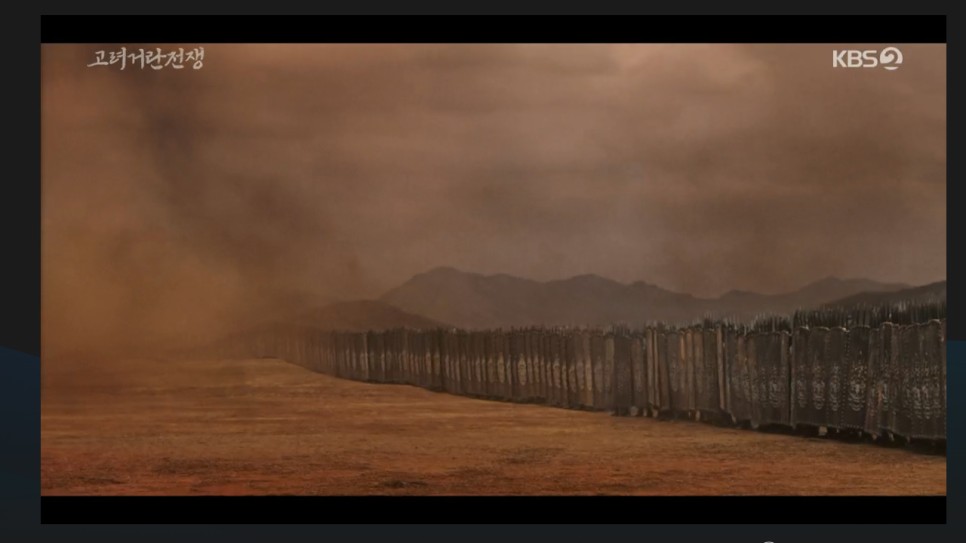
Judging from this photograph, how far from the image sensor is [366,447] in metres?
10.6

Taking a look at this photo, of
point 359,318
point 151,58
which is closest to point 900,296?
point 359,318

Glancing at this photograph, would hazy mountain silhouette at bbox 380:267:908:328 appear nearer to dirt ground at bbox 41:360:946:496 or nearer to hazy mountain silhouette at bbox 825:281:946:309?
hazy mountain silhouette at bbox 825:281:946:309

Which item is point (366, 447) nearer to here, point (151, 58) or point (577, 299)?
point (577, 299)

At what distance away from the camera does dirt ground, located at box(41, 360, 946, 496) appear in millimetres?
10445

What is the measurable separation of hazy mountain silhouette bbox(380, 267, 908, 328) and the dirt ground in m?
0.74

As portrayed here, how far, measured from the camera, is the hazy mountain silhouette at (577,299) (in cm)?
1059

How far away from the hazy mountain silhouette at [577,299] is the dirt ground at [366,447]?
744 mm

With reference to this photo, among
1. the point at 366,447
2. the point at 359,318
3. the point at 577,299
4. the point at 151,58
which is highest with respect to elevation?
the point at 151,58

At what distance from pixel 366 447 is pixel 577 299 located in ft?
6.45

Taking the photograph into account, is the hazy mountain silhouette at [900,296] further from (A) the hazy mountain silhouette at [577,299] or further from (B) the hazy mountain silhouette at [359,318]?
(B) the hazy mountain silhouette at [359,318]

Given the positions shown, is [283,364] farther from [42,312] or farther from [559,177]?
[559,177]

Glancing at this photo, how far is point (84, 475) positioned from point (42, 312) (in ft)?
4.24

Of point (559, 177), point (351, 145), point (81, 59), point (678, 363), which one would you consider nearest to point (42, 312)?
point (81, 59)

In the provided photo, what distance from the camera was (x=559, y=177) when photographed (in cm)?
1063
